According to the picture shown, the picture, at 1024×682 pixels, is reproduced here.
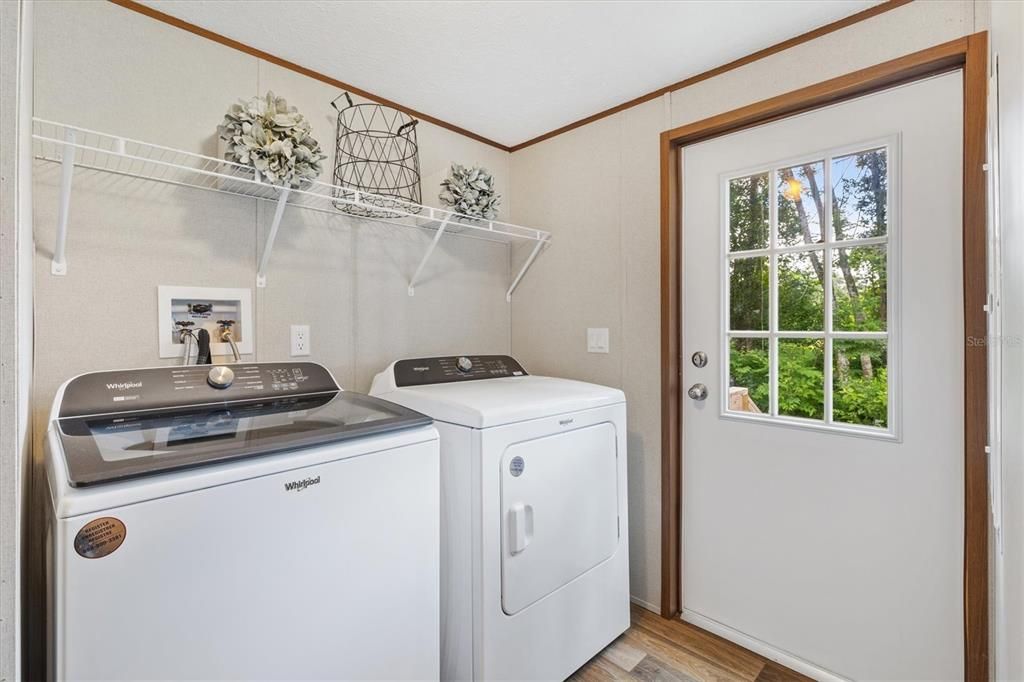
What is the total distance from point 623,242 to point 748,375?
0.75 meters

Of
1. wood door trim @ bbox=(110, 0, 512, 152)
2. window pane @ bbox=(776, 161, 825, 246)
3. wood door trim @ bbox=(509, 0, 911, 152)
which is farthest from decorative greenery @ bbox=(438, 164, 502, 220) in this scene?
window pane @ bbox=(776, 161, 825, 246)

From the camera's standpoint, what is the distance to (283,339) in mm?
1756

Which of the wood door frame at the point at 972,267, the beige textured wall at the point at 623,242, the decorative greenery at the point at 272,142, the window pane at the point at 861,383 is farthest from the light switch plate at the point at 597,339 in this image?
the decorative greenery at the point at 272,142

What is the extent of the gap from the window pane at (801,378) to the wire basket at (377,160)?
1.47m

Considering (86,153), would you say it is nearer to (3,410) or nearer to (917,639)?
(3,410)

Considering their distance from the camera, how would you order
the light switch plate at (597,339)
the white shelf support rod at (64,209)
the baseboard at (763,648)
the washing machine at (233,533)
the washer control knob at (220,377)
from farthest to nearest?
the light switch plate at (597,339), the baseboard at (763,648), the washer control knob at (220,377), the white shelf support rod at (64,209), the washing machine at (233,533)

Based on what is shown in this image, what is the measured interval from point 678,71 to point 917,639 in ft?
6.78

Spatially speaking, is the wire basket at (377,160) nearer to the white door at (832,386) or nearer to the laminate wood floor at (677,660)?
the white door at (832,386)

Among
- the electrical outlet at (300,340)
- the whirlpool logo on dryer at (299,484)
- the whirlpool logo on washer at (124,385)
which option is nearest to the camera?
the whirlpool logo on dryer at (299,484)

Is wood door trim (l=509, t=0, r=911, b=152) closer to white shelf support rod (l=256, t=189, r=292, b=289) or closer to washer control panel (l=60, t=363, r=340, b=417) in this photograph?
white shelf support rod (l=256, t=189, r=292, b=289)

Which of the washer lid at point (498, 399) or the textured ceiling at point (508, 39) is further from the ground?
the textured ceiling at point (508, 39)

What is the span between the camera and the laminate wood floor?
1.68 metres

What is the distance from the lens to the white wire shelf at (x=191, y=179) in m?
1.24

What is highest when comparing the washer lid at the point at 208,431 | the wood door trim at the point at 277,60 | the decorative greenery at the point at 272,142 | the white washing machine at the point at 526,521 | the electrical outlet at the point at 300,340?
the wood door trim at the point at 277,60
